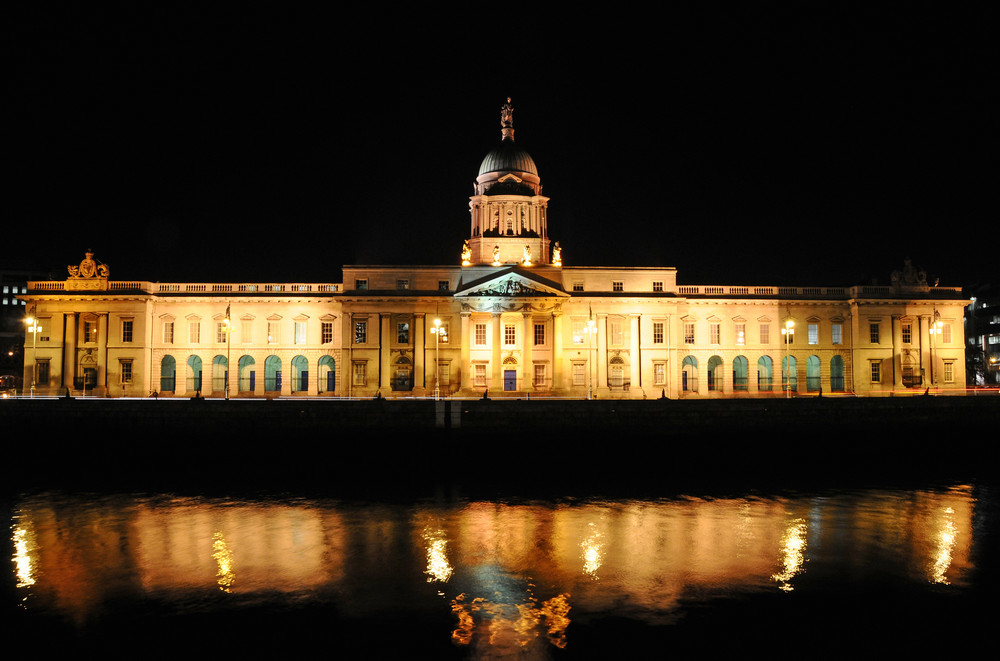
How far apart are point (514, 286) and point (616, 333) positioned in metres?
9.39

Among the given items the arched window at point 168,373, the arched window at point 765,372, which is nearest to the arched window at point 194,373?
the arched window at point 168,373

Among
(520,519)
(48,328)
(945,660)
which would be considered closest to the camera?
(945,660)

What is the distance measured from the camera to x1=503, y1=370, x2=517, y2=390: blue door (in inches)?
2347

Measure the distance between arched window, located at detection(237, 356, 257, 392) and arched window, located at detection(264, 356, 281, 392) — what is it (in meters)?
0.92

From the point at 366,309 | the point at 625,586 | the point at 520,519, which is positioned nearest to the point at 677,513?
the point at 520,519

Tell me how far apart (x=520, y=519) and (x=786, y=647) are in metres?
11.3

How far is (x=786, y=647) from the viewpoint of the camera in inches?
569

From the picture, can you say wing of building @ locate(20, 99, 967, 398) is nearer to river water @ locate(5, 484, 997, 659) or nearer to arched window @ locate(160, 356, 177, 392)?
arched window @ locate(160, 356, 177, 392)

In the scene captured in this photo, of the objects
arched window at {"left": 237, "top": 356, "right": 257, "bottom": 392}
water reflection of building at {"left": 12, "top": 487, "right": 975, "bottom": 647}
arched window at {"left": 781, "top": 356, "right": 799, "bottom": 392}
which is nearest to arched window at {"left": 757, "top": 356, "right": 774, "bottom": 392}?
arched window at {"left": 781, "top": 356, "right": 799, "bottom": 392}

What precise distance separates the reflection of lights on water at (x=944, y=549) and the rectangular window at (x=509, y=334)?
37.2m

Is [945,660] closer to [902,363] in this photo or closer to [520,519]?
[520,519]

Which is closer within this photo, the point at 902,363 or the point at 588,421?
the point at 588,421

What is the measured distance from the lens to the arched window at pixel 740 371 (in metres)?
62.7

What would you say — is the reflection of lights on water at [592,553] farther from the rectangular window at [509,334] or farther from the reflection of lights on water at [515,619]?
the rectangular window at [509,334]
